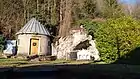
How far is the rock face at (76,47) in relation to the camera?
28406 mm

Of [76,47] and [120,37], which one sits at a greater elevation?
[76,47]

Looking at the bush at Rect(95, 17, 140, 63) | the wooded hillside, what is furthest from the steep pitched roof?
the bush at Rect(95, 17, 140, 63)

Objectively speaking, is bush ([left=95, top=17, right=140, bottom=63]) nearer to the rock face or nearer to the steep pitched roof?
the rock face

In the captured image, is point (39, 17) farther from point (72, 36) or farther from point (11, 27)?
point (72, 36)

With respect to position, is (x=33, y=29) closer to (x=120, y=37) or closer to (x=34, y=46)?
(x=34, y=46)

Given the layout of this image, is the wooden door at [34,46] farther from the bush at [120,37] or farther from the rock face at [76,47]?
the bush at [120,37]

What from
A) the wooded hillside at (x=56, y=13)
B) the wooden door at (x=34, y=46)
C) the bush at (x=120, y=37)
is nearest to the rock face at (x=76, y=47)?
the wooded hillside at (x=56, y=13)

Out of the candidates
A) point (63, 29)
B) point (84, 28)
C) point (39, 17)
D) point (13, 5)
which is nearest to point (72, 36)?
point (84, 28)

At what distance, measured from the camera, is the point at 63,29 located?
34.9 meters

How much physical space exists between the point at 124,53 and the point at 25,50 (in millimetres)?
13860

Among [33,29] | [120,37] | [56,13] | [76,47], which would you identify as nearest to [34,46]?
[33,29]

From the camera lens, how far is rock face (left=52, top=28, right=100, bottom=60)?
28.4m

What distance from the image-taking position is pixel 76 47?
99.0 ft

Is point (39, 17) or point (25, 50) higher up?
point (39, 17)
